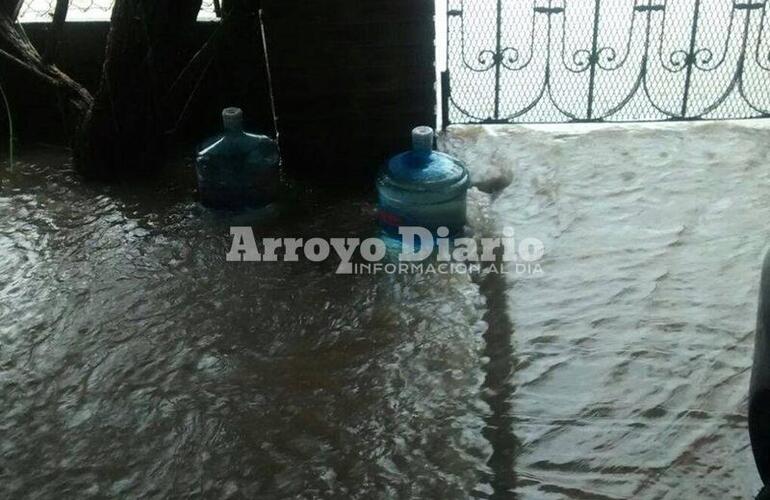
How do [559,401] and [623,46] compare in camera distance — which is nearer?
[559,401]

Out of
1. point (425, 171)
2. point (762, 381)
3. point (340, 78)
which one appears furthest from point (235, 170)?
point (762, 381)

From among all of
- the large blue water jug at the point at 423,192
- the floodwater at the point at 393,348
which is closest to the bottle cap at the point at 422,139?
the large blue water jug at the point at 423,192

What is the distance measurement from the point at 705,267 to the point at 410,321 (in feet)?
2.24

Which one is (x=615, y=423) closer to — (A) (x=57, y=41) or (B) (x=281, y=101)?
(B) (x=281, y=101)

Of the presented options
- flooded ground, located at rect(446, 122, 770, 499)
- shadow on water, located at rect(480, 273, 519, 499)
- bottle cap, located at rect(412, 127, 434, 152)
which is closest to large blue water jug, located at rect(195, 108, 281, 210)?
bottle cap, located at rect(412, 127, 434, 152)

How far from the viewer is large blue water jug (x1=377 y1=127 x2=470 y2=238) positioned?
81.0 inches

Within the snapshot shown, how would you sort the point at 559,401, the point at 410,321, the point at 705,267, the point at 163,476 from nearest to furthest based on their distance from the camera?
the point at 163,476, the point at 559,401, the point at 410,321, the point at 705,267

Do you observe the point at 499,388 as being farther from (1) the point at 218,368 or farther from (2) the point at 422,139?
(2) the point at 422,139

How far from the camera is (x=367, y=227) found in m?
2.16

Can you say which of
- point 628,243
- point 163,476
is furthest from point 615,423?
point 163,476

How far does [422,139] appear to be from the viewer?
2.05 m

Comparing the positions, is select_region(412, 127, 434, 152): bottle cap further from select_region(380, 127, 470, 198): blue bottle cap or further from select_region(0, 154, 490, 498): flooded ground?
select_region(0, 154, 490, 498): flooded ground

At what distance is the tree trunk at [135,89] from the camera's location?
7.52ft

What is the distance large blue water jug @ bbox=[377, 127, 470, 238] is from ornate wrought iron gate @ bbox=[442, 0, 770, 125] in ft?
1.71
